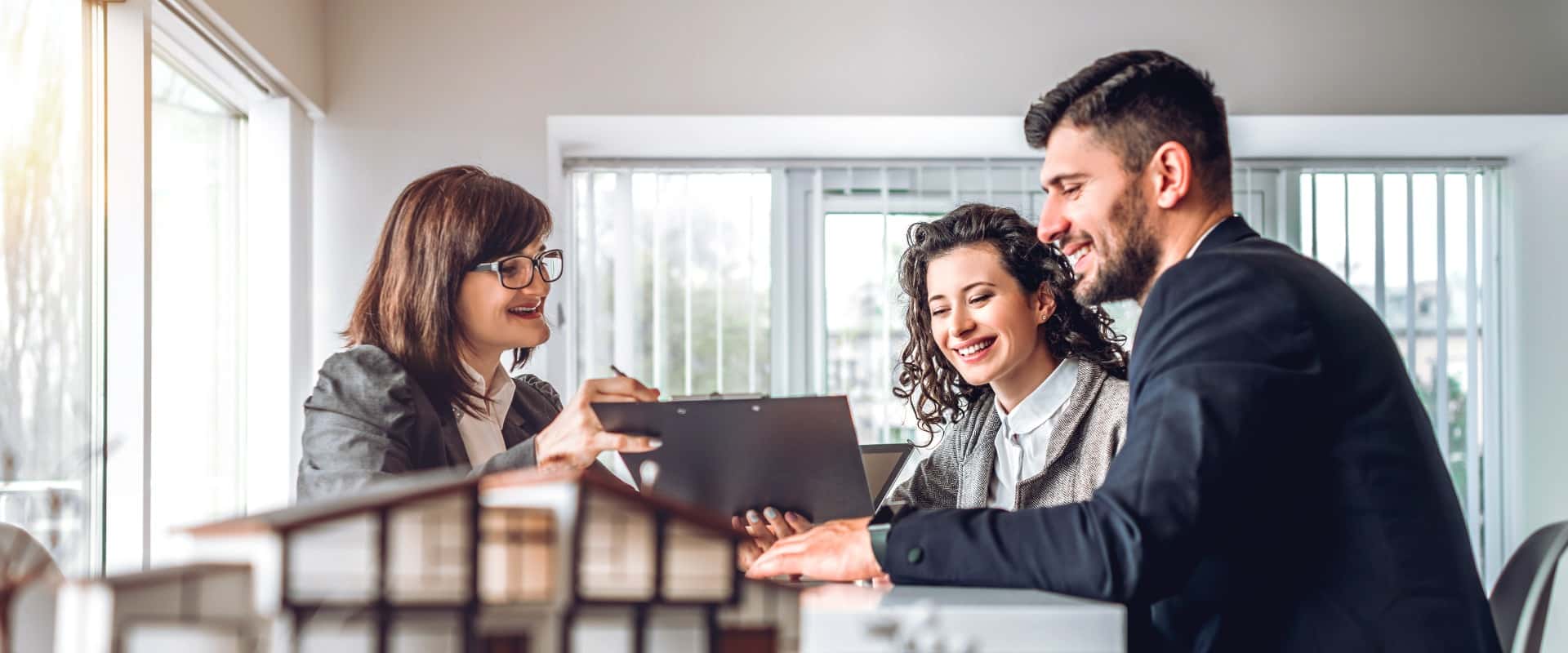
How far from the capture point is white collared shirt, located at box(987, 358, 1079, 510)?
198 centimetres

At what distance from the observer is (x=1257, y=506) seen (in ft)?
3.43

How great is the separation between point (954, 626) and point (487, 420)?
136cm

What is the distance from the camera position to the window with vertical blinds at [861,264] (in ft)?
12.6

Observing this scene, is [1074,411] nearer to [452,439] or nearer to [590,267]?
[452,439]

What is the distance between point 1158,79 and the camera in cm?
135

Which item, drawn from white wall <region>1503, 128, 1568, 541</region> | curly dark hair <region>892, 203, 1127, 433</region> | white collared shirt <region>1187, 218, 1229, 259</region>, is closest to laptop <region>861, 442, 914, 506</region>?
curly dark hair <region>892, 203, 1127, 433</region>

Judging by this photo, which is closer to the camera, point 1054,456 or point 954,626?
point 954,626

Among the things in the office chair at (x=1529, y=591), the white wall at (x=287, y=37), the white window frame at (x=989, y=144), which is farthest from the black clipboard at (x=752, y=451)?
the white window frame at (x=989, y=144)

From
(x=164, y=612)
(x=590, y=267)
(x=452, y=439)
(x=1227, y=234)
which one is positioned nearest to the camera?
(x=164, y=612)

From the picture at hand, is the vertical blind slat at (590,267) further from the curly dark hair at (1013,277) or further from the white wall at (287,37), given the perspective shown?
the curly dark hair at (1013,277)

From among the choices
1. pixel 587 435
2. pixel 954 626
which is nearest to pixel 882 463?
pixel 587 435

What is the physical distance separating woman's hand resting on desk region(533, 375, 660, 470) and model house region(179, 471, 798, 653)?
34.4 inches

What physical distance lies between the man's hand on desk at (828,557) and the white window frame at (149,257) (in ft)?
4.87

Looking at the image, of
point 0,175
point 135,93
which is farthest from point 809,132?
point 0,175
